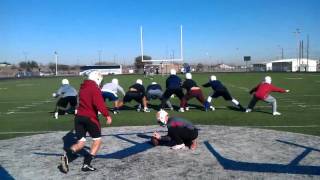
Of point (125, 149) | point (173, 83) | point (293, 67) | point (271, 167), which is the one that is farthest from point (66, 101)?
point (293, 67)

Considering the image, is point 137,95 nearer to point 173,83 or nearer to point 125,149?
point 173,83

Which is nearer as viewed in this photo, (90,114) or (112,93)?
(90,114)

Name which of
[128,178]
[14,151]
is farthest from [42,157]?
[128,178]

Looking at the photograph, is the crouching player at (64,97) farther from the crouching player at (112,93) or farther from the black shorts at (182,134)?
the black shorts at (182,134)

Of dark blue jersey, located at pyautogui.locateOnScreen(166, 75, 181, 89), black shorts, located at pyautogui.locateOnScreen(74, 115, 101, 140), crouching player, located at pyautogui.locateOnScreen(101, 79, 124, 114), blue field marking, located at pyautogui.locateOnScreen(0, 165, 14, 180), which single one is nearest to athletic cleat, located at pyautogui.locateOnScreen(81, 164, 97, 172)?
black shorts, located at pyautogui.locateOnScreen(74, 115, 101, 140)

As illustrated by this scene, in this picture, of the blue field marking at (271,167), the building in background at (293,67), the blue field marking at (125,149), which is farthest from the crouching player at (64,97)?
the building in background at (293,67)

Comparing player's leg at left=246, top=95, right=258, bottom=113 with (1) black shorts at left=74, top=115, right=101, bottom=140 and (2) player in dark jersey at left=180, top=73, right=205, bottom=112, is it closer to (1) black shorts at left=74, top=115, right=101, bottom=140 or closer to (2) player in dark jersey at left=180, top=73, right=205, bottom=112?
(2) player in dark jersey at left=180, top=73, right=205, bottom=112

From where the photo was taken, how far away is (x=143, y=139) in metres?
10.2

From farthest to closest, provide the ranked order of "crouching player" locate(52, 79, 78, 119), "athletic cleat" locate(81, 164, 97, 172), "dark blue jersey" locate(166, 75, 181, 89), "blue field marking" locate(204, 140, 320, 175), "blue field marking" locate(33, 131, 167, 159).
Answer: "dark blue jersey" locate(166, 75, 181, 89) < "crouching player" locate(52, 79, 78, 119) < "blue field marking" locate(33, 131, 167, 159) < "athletic cleat" locate(81, 164, 97, 172) < "blue field marking" locate(204, 140, 320, 175)

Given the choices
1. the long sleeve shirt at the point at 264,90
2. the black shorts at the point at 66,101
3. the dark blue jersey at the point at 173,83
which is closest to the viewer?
the long sleeve shirt at the point at 264,90

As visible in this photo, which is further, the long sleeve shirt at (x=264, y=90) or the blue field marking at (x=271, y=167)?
the long sleeve shirt at (x=264, y=90)

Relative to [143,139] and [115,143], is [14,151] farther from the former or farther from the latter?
[143,139]

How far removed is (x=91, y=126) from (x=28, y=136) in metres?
4.47

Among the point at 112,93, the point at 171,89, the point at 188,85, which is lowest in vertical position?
the point at 112,93
